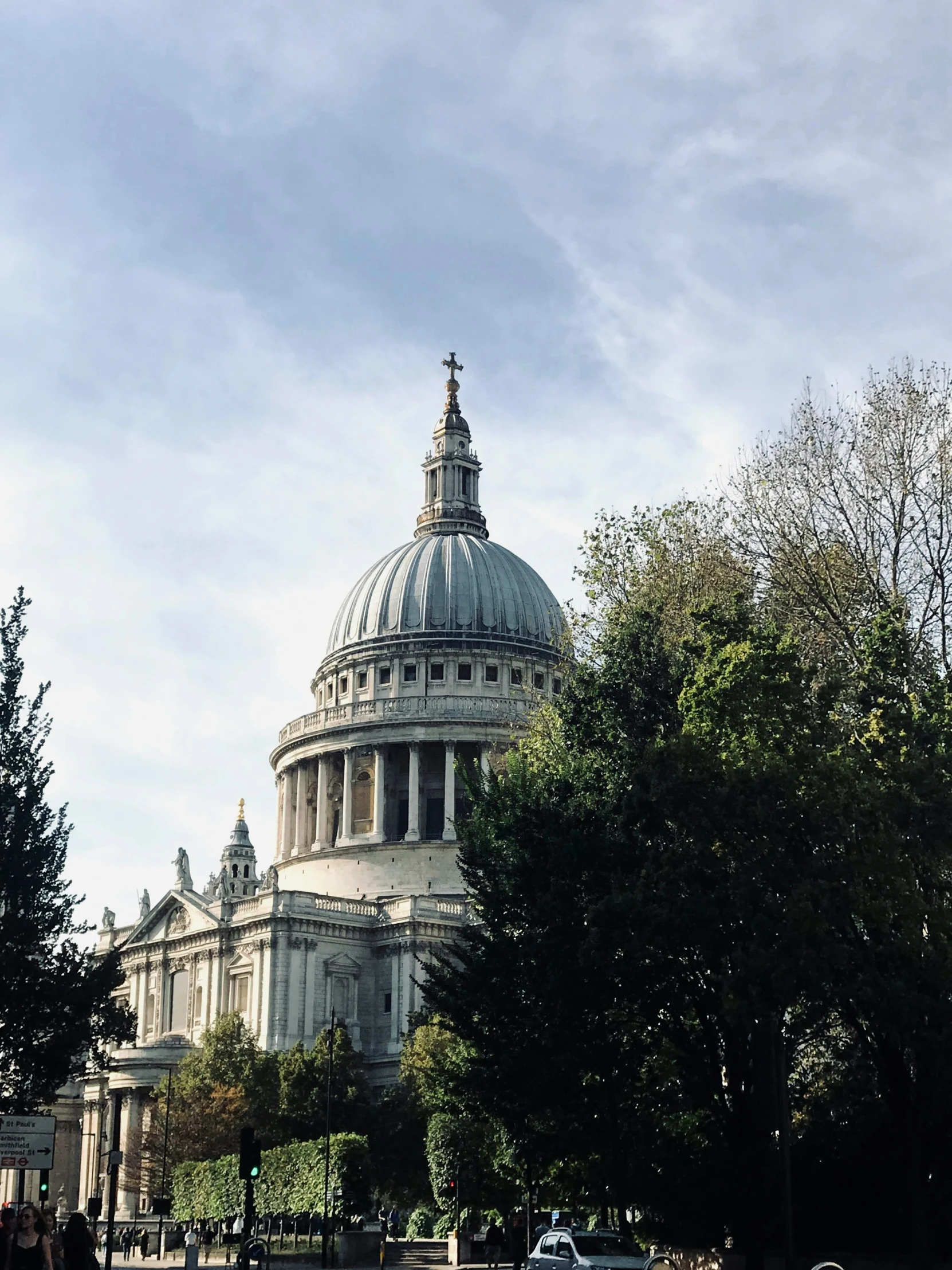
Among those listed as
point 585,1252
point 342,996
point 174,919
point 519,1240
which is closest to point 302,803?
point 174,919

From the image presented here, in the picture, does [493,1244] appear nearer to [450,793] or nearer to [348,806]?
[450,793]

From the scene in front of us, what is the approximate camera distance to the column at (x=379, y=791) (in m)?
111

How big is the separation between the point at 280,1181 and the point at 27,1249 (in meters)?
51.6

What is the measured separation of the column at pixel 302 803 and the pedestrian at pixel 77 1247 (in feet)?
302

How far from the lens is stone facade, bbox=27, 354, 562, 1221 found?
9756cm

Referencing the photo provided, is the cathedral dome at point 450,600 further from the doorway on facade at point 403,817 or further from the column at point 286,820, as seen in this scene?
the doorway on facade at point 403,817

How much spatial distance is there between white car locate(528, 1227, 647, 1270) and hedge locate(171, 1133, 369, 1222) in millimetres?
31238

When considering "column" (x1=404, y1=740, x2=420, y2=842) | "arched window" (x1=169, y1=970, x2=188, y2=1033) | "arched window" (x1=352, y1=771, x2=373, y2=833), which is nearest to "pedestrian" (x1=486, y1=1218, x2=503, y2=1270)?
"arched window" (x1=169, y1=970, x2=188, y2=1033)

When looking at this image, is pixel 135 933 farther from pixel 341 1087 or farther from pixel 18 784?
pixel 18 784

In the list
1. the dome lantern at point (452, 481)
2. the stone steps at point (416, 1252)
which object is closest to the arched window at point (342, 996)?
the stone steps at point (416, 1252)

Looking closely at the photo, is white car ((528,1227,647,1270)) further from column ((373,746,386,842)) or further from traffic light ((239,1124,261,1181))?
column ((373,746,386,842))

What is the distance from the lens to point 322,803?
116 meters

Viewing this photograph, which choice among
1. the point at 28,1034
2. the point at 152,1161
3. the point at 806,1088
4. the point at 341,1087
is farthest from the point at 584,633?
the point at 152,1161

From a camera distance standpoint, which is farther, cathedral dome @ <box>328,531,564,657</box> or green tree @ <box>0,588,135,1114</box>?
cathedral dome @ <box>328,531,564,657</box>
